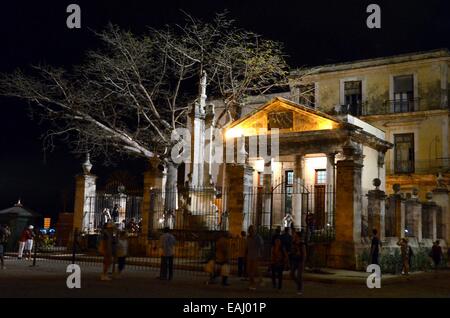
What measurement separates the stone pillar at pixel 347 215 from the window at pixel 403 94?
19.4 metres

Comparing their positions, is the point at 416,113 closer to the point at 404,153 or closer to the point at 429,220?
the point at 404,153

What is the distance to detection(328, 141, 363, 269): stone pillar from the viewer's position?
17.0 m

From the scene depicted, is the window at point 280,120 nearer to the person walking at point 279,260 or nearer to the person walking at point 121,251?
the person walking at point 121,251

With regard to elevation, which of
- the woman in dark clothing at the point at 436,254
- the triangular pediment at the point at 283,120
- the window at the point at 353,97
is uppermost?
the window at the point at 353,97

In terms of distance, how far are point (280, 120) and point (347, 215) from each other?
1272 centimetres

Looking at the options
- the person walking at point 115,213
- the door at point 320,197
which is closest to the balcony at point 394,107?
the door at point 320,197

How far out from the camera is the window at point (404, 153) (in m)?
34.4

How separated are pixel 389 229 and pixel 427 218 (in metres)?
4.36

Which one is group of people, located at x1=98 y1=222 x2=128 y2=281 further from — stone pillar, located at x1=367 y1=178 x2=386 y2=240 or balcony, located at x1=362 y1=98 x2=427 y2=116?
balcony, located at x1=362 y1=98 x2=427 y2=116

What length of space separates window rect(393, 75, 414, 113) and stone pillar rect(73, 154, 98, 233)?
2106 cm

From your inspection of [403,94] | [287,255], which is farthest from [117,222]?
[403,94]

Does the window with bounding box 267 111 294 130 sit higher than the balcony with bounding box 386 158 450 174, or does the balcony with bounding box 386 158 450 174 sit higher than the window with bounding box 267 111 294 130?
the window with bounding box 267 111 294 130

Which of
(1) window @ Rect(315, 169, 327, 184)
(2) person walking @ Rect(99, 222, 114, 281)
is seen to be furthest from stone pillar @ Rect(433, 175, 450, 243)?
(2) person walking @ Rect(99, 222, 114, 281)

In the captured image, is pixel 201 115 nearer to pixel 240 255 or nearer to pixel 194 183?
pixel 194 183
